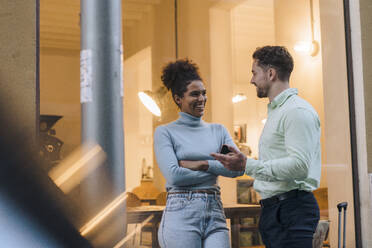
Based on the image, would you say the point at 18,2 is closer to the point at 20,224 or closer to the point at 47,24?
the point at 47,24

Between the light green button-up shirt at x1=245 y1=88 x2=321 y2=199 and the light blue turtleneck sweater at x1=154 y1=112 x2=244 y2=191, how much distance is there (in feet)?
0.94

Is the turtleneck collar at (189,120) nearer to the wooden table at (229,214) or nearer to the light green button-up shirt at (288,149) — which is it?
the light green button-up shirt at (288,149)

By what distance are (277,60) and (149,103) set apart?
3.31 metres

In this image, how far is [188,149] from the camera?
2627mm

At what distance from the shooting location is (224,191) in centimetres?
517

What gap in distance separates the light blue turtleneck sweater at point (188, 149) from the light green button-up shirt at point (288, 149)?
11.3 inches

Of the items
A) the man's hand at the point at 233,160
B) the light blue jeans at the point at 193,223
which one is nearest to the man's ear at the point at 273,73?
the man's hand at the point at 233,160

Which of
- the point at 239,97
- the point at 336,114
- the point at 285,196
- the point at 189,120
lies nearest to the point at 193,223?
the point at 285,196

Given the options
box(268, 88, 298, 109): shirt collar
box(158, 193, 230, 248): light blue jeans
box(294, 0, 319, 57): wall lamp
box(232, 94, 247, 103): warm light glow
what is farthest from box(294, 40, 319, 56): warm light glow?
box(158, 193, 230, 248): light blue jeans

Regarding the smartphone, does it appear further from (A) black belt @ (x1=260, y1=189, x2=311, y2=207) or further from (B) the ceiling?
(B) the ceiling

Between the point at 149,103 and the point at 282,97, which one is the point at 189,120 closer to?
the point at 282,97

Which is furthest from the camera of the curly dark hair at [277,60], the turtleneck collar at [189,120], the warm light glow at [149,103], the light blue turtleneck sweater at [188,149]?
the warm light glow at [149,103]

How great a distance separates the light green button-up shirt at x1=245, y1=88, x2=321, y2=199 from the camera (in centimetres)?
217

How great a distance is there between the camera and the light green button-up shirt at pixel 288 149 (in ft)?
7.13
